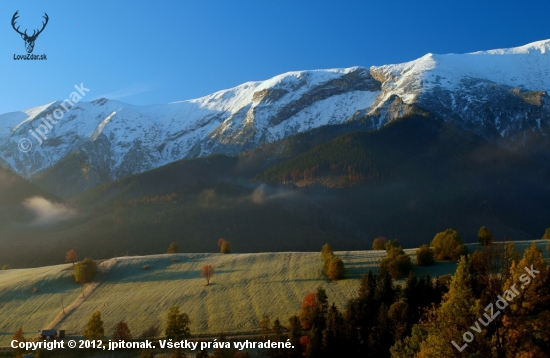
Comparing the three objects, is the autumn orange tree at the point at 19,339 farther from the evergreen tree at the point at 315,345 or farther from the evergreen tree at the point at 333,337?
the evergreen tree at the point at 333,337

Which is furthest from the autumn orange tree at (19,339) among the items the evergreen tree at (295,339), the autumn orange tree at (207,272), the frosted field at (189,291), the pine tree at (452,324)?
the pine tree at (452,324)

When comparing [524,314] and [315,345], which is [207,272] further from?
[524,314]

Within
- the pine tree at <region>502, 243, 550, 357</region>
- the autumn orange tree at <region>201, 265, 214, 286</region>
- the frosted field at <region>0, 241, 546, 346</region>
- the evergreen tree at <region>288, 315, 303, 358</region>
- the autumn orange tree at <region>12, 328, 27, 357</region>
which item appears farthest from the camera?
the autumn orange tree at <region>201, 265, 214, 286</region>

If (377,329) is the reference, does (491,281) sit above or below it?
above

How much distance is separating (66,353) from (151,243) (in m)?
123

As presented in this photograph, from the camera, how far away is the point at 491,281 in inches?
1101

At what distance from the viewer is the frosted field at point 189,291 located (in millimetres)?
73125

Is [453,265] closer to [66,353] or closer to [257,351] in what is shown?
[257,351]

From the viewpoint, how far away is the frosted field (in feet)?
240

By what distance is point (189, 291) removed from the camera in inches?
3346

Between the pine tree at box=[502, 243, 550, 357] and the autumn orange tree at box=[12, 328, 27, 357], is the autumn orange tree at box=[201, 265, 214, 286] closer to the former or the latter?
the autumn orange tree at box=[12, 328, 27, 357]

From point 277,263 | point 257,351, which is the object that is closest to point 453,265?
point 277,263

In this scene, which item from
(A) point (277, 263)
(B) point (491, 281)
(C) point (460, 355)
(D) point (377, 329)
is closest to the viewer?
(B) point (491, 281)

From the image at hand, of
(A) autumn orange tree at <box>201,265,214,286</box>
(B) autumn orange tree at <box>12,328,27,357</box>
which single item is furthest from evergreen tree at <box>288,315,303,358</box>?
(B) autumn orange tree at <box>12,328,27,357</box>
